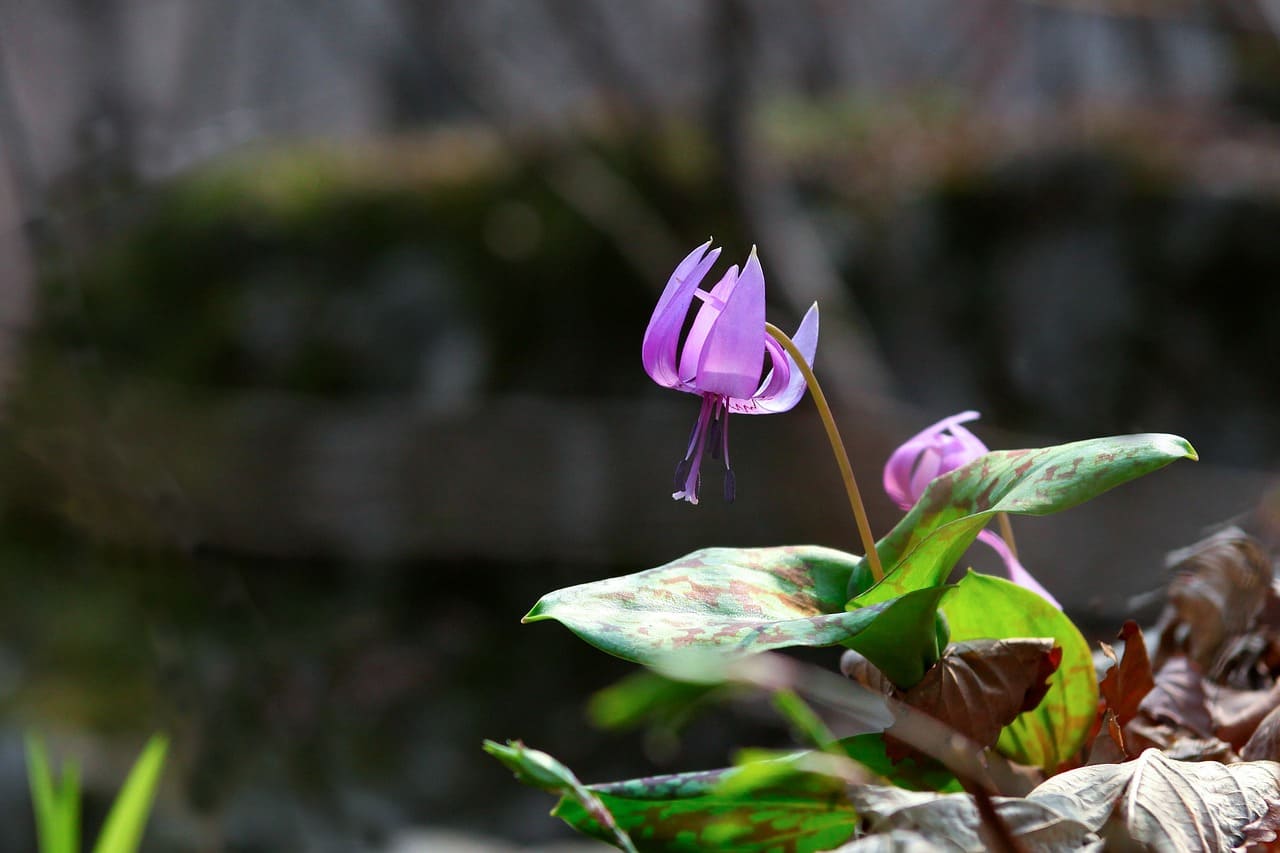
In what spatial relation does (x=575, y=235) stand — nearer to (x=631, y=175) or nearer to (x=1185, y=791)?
(x=631, y=175)

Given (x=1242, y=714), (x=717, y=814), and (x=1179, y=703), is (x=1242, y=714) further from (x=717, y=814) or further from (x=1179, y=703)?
(x=717, y=814)

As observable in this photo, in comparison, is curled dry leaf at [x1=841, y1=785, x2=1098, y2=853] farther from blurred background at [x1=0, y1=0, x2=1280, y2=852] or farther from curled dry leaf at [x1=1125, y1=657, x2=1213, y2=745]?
blurred background at [x1=0, y1=0, x2=1280, y2=852]

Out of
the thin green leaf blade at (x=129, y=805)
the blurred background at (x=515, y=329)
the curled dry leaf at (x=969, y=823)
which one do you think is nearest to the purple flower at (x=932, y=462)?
the curled dry leaf at (x=969, y=823)

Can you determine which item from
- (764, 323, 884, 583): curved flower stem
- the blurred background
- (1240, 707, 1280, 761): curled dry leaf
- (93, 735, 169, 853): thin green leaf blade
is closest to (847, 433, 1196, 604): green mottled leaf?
(764, 323, 884, 583): curved flower stem

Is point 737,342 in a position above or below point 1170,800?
above

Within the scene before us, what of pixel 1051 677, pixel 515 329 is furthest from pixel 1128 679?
pixel 515 329

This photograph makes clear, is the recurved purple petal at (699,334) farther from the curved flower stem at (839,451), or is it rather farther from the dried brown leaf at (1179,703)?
the dried brown leaf at (1179,703)

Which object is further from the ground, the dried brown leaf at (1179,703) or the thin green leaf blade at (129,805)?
the dried brown leaf at (1179,703)
